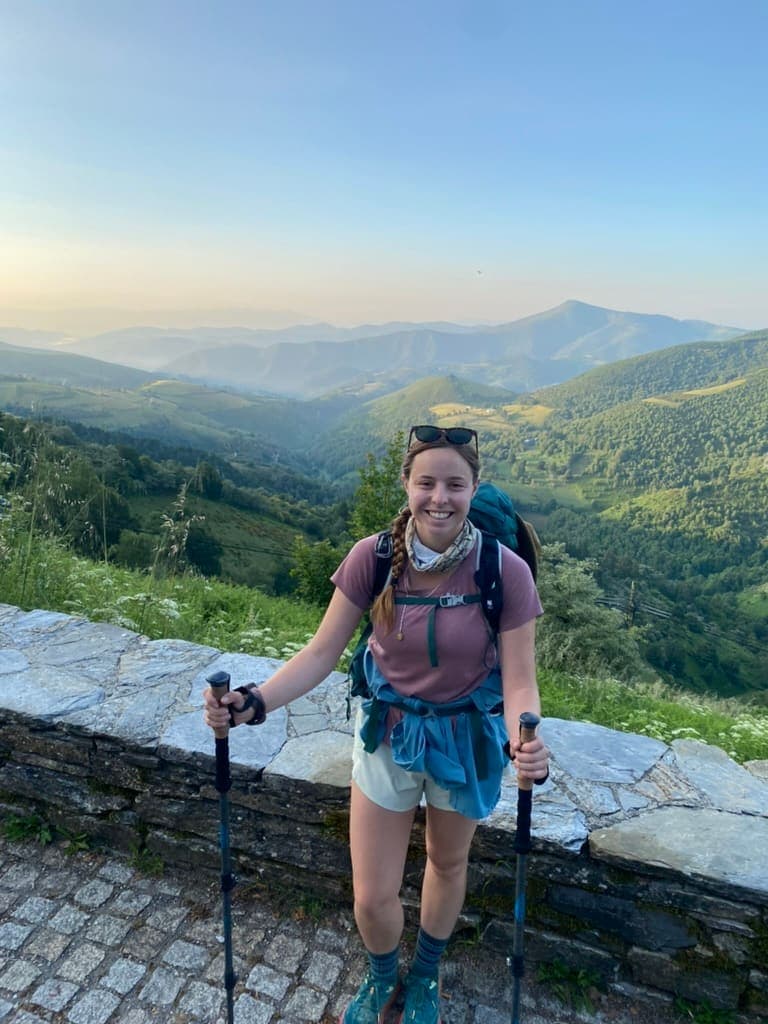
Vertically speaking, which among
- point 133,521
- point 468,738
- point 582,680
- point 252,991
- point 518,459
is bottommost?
point 518,459

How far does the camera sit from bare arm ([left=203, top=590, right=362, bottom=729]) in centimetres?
236

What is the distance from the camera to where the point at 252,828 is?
319cm

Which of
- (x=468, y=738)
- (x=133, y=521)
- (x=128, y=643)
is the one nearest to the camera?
(x=468, y=738)

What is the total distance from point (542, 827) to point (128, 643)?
3.23 metres

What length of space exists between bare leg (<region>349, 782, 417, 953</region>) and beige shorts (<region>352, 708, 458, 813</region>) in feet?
0.14

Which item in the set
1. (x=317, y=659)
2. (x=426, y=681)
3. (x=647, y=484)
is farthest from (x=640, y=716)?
(x=647, y=484)

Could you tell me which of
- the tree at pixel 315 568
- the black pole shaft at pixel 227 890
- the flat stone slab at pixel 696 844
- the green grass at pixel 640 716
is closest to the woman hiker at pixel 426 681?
the black pole shaft at pixel 227 890

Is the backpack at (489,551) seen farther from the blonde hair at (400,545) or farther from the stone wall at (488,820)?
the stone wall at (488,820)

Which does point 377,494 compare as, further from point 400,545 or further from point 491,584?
point 491,584

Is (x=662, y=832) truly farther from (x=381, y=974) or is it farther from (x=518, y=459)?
(x=518, y=459)

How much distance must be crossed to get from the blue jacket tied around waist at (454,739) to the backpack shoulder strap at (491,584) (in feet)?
0.79

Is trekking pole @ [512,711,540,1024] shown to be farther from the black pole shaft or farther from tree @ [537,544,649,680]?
tree @ [537,544,649,680]

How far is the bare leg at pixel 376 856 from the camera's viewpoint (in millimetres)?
2293

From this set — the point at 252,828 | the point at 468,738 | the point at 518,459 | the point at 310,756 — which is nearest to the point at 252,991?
the point at 252,828
